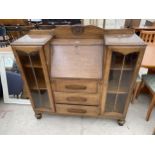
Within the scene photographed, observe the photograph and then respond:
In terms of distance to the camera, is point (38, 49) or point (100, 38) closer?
point (38, 49)

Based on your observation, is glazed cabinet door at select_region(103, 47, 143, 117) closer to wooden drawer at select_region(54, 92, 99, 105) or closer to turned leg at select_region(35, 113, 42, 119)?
wooden drawer at select_region(54, 92, 99, 105)

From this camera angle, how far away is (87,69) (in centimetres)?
134

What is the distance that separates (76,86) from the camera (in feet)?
4.63

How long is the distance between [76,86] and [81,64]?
0.21m

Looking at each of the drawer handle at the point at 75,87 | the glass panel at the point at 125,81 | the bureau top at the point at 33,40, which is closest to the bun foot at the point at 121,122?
the glass panel at the point at 125,81

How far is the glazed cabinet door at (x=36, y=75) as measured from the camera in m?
1.27

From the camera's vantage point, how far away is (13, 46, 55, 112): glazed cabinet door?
127 centimetres

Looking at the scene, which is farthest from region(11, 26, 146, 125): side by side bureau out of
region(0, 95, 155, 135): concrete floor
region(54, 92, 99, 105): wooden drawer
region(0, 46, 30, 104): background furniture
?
region(0, 46, 30, 104): background furniture

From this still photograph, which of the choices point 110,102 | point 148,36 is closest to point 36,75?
point 110,102

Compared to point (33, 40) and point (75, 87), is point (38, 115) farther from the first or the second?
point (33, 40)

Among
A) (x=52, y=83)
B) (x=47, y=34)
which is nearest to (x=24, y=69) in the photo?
(x=52, y=83)

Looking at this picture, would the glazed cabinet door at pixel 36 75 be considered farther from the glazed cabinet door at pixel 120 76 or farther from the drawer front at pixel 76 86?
the glazed cabinet door at pixel 120 76
